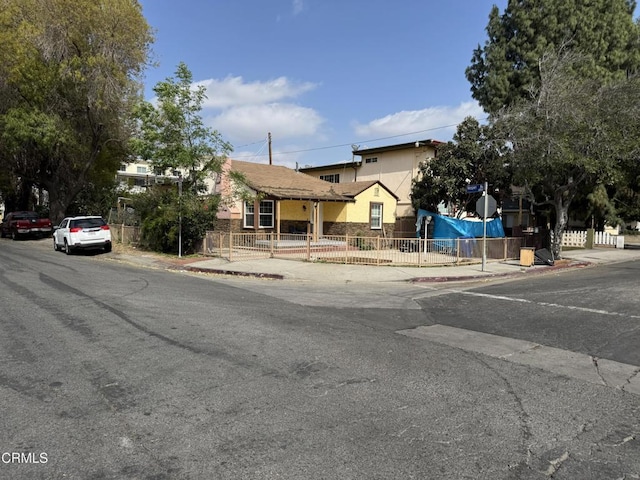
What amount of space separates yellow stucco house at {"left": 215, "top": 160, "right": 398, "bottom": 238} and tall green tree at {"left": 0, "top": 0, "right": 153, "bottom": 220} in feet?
27.4

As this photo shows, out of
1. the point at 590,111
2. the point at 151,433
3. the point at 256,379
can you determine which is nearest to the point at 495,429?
the point at 256,379

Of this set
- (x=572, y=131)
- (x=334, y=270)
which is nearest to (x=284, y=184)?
(x=334, y=270)

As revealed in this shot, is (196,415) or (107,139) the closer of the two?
(196,415)

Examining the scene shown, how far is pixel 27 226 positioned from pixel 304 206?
56.2 feet

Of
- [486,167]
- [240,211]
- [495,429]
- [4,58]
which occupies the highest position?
[4,58]

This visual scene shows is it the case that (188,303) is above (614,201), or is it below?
below

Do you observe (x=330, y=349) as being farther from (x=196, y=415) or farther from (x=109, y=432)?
(x=109, y=432)

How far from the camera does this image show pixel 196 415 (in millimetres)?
3979

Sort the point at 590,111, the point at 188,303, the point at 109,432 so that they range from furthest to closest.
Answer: the point at 590,111 → the point at 188,303 → the point at 109,432

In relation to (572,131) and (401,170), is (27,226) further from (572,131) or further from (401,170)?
(572,131)

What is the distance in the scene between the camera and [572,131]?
57.6 feet

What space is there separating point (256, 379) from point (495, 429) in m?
2.41

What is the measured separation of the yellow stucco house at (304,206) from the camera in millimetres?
24631

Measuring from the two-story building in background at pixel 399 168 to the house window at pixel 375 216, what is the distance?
150 centimetres
